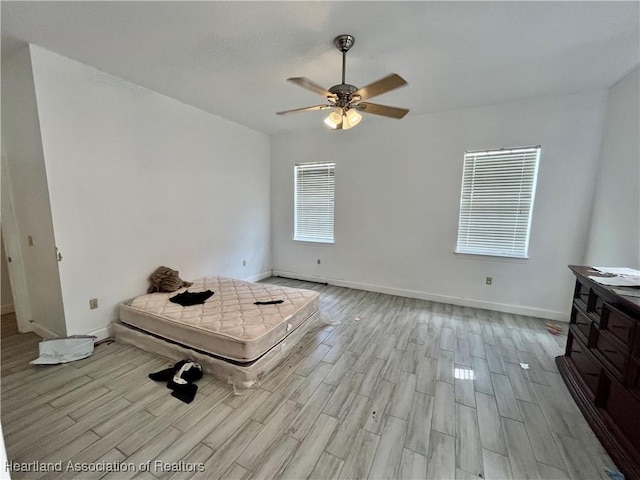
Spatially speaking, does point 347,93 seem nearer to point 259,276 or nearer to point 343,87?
point 343,87

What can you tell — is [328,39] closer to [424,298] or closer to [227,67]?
[227,67]

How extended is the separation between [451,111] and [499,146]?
0.80 meters

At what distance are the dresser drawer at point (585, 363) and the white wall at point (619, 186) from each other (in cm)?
94

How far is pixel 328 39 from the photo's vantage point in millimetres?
2096

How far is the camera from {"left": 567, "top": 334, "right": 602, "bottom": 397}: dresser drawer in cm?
184

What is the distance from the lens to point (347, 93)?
6.78ft

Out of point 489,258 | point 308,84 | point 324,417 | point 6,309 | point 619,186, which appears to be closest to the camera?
point 324,417

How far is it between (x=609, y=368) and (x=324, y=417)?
6.22 feet

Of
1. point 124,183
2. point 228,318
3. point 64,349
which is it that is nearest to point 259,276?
point 228,318

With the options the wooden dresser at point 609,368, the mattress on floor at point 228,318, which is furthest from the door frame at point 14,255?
the wooden dresser at point 609,368

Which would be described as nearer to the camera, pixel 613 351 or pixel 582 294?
pixel 613 351

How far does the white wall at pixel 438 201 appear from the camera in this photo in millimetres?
3207

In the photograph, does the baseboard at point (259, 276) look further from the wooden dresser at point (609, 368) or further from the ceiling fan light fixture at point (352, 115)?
the wooden dresser at point (609, 368)

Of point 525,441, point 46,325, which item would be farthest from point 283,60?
point 46,325
